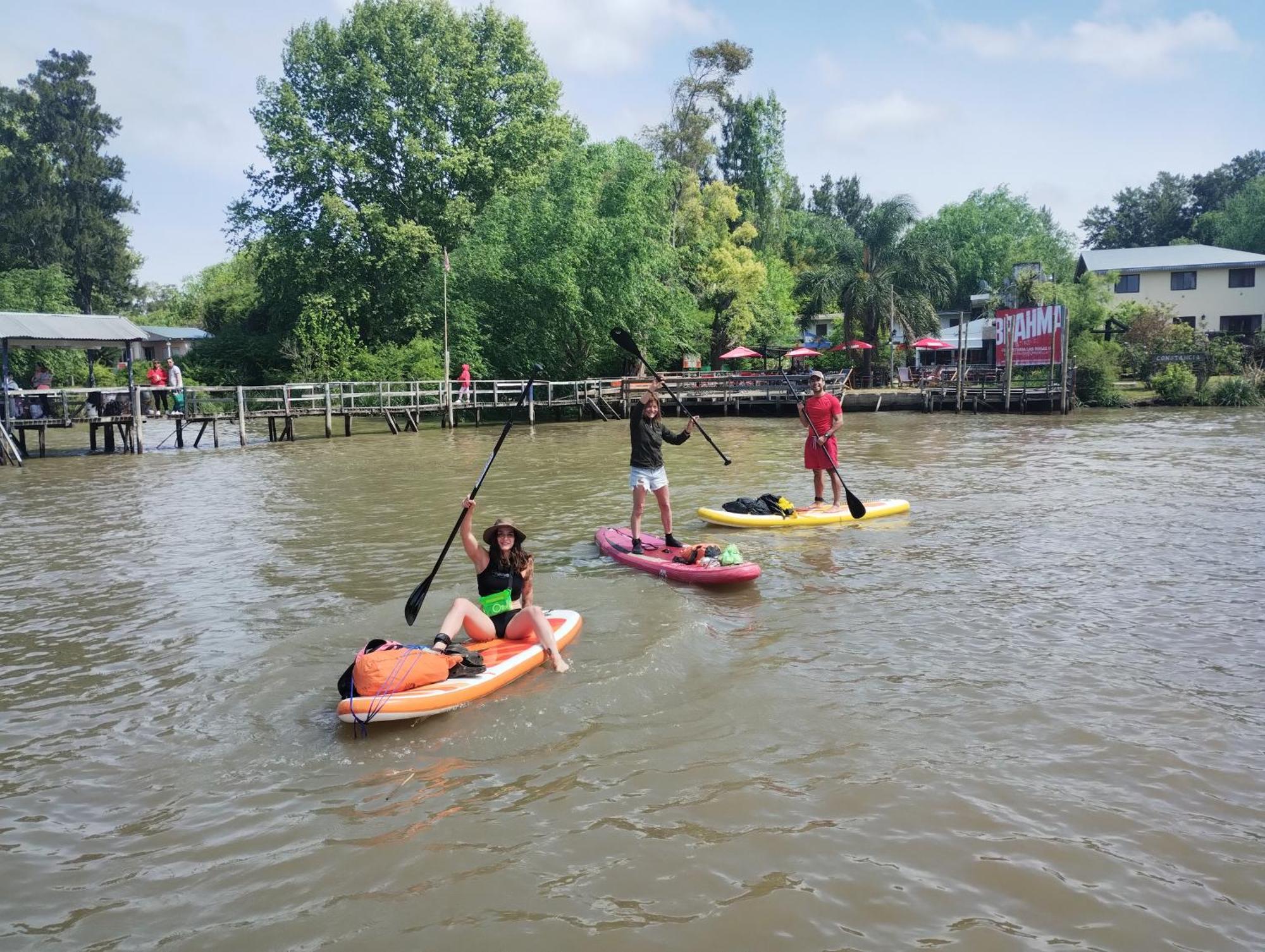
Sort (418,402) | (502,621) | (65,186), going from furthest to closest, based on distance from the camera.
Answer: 1. (65,186)
2. (418,402)
3. (502,621)

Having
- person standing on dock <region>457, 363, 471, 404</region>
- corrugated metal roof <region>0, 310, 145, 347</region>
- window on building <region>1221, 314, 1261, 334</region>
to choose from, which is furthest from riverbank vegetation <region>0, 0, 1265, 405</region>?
corrugated metal roof <region>0, 310, 145, 347</region>

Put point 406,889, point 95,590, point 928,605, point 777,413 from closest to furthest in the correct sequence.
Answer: point 406,889, point 928,605, point 95,590, point 777,413

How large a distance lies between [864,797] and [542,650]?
276 cm

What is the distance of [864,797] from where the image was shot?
5.07 m

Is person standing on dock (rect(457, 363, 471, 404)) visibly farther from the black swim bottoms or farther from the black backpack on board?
the black swim bottoms

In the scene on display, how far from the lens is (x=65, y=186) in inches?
2190

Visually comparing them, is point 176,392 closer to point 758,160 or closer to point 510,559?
point 510,559

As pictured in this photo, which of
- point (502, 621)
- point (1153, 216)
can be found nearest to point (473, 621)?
point (502, 621)

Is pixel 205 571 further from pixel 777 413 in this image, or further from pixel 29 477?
pixel 777 413

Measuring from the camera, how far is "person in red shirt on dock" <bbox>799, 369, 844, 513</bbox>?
12.6m

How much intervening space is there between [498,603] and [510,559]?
1.17 ft

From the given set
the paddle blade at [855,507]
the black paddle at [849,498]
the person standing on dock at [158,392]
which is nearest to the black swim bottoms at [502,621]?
the black paddle at [849,498]

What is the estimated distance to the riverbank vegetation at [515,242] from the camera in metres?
37.7

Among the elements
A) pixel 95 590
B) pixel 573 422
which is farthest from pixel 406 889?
pixel 573 422
